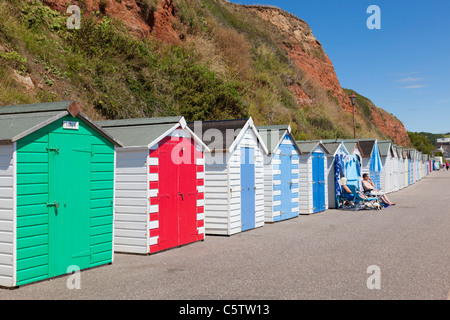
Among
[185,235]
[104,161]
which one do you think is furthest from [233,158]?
[104,161]

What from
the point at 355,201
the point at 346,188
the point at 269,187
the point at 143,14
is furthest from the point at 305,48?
the point at 269,187

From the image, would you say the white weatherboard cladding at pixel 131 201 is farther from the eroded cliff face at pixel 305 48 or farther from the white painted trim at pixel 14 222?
the eroded cliff face at pixel 305 48

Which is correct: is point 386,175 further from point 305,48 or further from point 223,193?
point 305,48

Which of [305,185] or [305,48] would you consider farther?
[305,48]

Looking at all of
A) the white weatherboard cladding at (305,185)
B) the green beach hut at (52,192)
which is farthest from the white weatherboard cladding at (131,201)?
the white weatherboard cladding at (305,185)

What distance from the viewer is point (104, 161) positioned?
8062mm

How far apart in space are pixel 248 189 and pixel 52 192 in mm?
6535

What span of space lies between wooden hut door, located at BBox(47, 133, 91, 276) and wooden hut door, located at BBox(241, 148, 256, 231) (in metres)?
5.42

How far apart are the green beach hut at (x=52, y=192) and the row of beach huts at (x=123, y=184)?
16 mm

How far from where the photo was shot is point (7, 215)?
639 cm

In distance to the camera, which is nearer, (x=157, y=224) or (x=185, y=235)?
(x=157, y=224)
